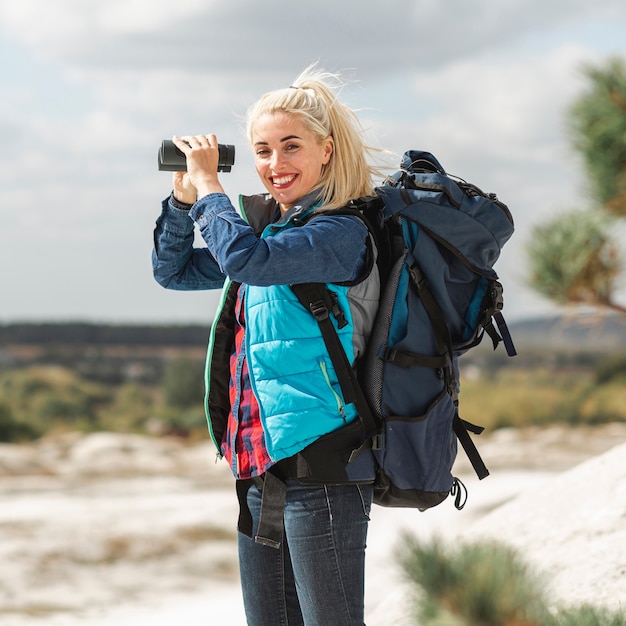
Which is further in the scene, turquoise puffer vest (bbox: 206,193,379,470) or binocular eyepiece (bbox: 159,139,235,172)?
binocular eyepiece (bbox: 159,139,235,172)

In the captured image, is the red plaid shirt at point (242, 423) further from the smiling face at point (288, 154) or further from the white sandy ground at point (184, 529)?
the white sandy ground at point (184, 529)

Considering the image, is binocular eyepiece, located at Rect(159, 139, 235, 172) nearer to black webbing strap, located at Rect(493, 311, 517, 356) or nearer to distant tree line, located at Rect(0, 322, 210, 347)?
black webbing strap, located at Rect(493, 311, 517, 356)

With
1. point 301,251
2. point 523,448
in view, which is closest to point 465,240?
point 301,251

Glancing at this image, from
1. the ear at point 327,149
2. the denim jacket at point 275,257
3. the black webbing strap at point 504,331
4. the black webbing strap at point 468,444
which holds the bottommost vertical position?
the black webbing strap at point 468,444

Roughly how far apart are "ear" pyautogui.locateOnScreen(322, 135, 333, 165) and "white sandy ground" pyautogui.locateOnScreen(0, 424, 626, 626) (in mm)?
788

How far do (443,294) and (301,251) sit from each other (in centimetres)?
33

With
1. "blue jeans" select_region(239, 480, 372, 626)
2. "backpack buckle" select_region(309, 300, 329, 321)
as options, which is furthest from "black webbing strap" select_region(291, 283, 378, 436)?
"blue jeans" select_region(239, 480, 372, 626)

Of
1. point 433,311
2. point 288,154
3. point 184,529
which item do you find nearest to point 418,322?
point 433,311

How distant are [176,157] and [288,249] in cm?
39

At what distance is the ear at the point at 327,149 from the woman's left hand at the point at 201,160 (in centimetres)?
22

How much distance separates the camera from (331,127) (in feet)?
6.18

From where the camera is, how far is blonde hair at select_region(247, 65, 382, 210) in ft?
6.11

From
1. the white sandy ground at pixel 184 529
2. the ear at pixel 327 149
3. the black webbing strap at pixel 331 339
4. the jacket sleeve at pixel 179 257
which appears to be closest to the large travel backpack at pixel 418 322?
the black webbing strap at pixel 331 339

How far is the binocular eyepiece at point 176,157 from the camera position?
6.33ft
